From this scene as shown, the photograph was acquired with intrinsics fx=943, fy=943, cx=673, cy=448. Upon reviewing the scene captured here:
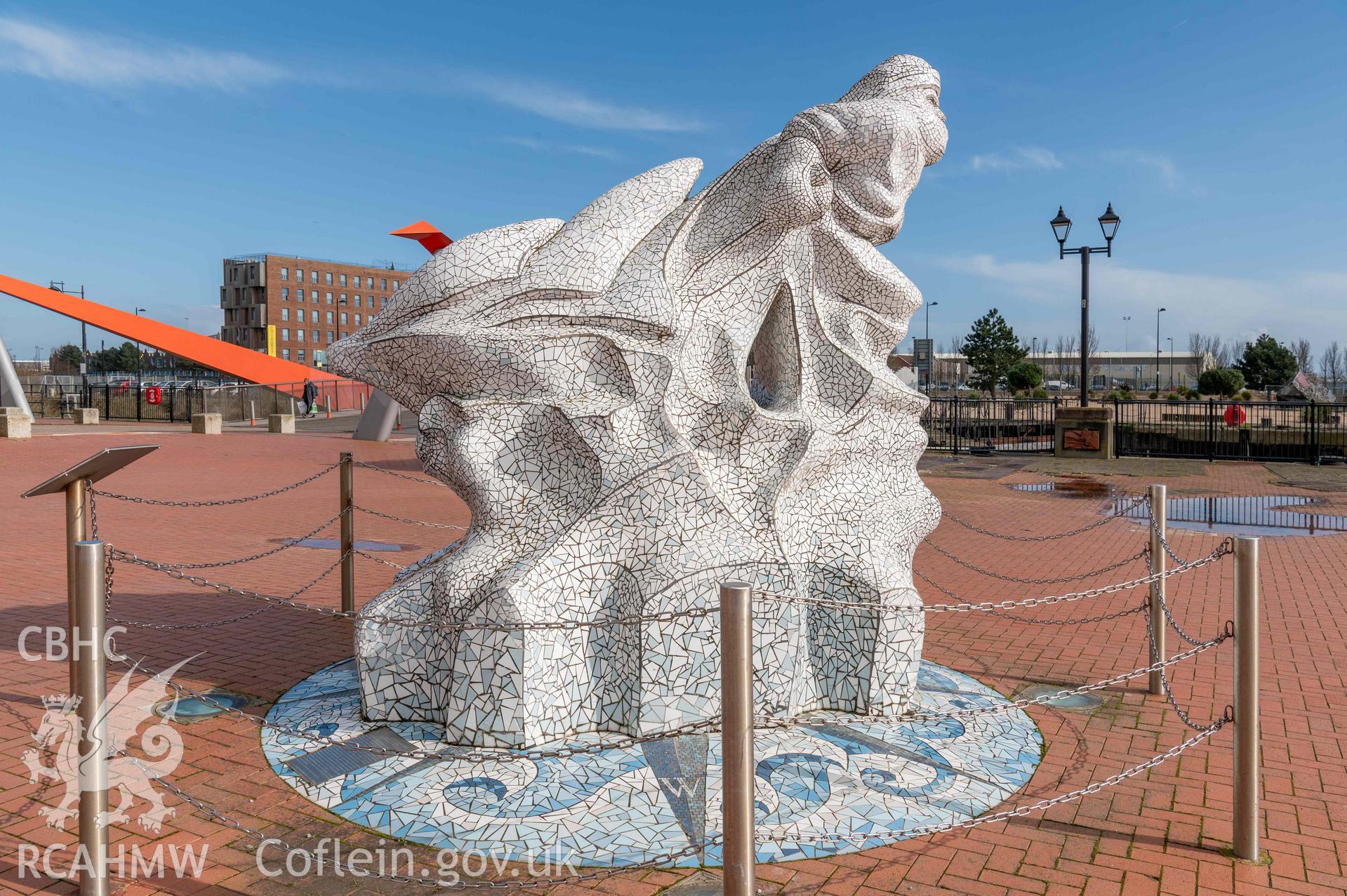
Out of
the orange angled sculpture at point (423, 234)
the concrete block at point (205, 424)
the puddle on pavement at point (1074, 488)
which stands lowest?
the puddle on pavement at point (1074, 488)

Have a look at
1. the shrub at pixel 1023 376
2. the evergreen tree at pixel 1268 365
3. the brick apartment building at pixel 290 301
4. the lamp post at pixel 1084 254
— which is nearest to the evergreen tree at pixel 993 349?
the shrub at pixel 1023 376

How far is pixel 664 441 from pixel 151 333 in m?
20.8

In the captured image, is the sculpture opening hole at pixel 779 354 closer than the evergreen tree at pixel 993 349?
Yes

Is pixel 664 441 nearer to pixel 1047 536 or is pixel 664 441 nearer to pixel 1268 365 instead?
pixel 1047 536

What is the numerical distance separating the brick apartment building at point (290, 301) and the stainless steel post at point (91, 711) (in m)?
93.1

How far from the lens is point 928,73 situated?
20.9ft

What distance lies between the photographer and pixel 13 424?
22.0 m

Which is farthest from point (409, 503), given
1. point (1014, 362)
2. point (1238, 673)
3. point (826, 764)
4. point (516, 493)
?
point (1014, 362)

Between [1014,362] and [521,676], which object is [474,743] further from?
[1014,362]

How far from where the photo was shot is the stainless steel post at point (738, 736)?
3.03m

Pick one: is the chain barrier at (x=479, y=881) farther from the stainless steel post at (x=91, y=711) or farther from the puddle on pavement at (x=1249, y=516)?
the puddle on pavement at (x=1249, y=516)

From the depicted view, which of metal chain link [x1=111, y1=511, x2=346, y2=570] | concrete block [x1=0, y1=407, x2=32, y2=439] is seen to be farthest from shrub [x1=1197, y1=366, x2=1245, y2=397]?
concrete block [x1=0, y1=407, x2=32, y2=439]

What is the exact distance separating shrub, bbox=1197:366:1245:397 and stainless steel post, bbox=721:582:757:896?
5320cm

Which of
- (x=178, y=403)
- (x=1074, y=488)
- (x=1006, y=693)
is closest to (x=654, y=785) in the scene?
(x=1006, y=693)
